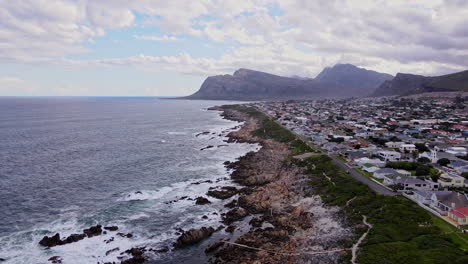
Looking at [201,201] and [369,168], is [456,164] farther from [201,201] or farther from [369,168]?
[201,201]

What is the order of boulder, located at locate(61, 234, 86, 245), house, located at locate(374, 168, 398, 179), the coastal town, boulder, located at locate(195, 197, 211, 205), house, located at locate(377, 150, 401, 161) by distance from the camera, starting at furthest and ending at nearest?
house, located at locate(377, 150, 401, 161) → house, located at locate(374, 168, 398, 179) → boulder, located at locate(195, 197, 211, 205) → the coastal town → boulder, located at locate(61, 234, 86, 245)

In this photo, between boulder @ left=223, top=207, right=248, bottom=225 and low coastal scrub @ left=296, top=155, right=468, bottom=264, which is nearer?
low coastal scrub @ left=296, top=155, right=468, bottom=264

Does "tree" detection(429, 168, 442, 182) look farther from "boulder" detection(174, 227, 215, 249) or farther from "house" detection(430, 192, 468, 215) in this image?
"boulder" detection(174, 227, 215, 249)

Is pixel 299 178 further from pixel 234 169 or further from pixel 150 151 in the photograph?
pixel 150 151

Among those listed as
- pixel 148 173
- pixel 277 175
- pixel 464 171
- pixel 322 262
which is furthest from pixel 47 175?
pixel 464 171

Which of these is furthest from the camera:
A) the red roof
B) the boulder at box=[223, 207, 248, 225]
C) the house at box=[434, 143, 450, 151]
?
the house at box=[434, 143, 450, 151]

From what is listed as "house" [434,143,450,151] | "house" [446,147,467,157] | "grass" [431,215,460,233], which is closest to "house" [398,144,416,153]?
"house" [434,143,450,151]
